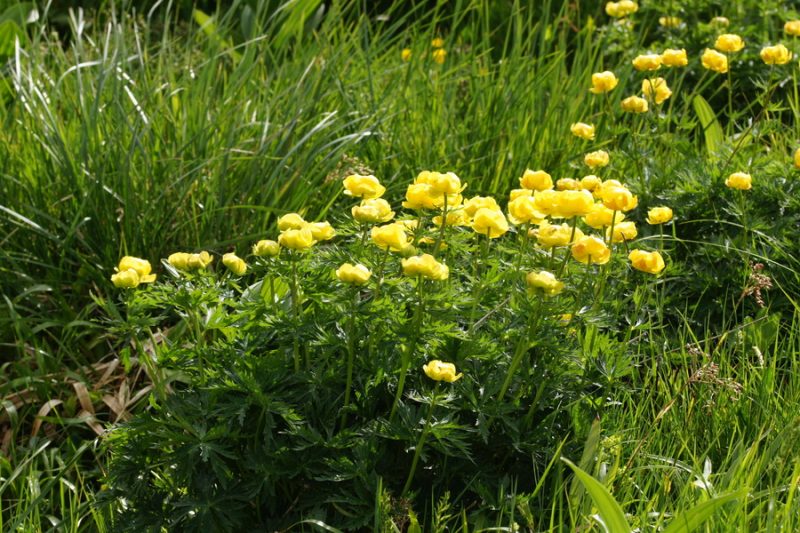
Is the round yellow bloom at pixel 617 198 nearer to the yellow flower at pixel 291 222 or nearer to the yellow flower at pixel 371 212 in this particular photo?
the yellow flower at pixel 371 212

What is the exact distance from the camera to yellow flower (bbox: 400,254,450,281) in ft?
5.40

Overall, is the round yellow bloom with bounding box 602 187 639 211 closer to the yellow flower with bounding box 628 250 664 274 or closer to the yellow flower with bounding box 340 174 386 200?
the yellow flower with bounding box 628 250 664 274

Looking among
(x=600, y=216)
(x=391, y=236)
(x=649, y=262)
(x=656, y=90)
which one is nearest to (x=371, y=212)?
(x=391, y=236)

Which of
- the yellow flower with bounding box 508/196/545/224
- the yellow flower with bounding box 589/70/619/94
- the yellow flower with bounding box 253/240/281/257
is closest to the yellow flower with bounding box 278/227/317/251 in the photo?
the yellow flower with bounding box 253/240/281/257

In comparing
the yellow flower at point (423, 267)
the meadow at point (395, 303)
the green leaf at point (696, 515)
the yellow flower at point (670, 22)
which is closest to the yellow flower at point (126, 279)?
the meadow at point (395, 303)

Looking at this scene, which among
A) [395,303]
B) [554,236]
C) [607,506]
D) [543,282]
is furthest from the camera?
[395,303]

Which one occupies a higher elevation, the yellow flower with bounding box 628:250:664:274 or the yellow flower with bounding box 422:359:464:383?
the yellow flower with bounding box 628:250:664:274

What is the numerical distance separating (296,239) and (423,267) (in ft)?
0.81

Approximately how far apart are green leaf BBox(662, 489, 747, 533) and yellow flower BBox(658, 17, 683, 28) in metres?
2.64

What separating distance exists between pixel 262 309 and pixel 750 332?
1244mm

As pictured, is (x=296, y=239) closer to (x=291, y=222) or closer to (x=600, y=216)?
(x=291, y=222)

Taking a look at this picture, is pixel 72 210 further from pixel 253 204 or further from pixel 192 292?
pixel 192 292

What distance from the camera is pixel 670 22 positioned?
392 cm

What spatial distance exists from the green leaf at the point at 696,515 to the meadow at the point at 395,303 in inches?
0.4
